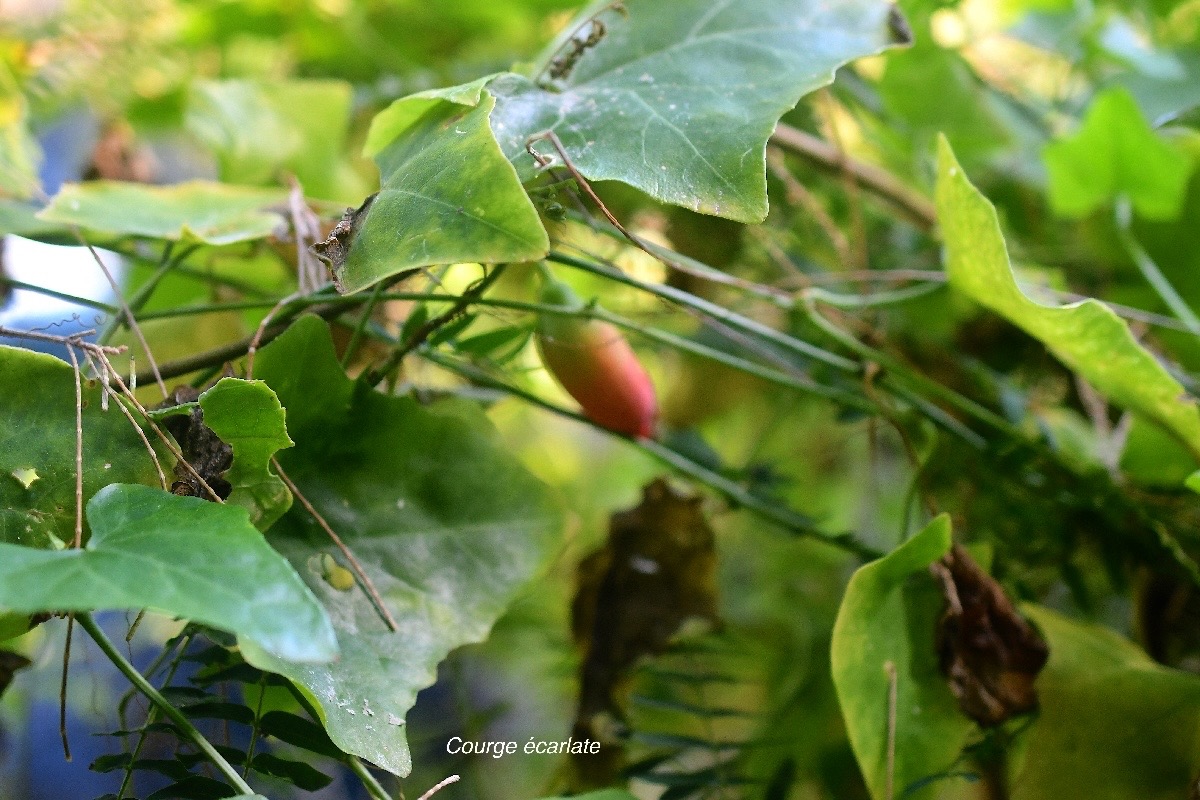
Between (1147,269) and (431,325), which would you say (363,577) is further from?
(1147,269)

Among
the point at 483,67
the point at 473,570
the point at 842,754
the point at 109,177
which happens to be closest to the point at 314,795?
the point at 473,570

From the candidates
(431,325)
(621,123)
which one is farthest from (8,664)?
(621,123)

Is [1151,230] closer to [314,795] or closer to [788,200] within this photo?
[788,200]

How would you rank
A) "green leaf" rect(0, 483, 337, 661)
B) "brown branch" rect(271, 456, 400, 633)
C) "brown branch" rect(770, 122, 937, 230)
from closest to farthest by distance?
1. "green leaf" rect(0, 483, 337, 661)
2. "brown branch" rect(271, 456, 400, 633)
3. "brown branch" rect(770, 122, 937, 230)

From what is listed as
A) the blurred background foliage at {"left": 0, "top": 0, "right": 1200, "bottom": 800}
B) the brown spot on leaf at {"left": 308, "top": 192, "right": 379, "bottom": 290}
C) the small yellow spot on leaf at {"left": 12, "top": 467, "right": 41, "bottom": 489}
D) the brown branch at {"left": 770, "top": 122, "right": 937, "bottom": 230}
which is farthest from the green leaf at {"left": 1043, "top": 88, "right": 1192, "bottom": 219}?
the small yellow spot on leaf at {"left": 12, "top": 467, "right": 41, "bottom": 489}

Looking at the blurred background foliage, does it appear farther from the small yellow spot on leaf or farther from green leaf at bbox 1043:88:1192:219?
the small yellow spot on leaf

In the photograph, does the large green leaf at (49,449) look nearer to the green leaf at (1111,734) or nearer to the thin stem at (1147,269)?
the green leaf at (1111,734)
